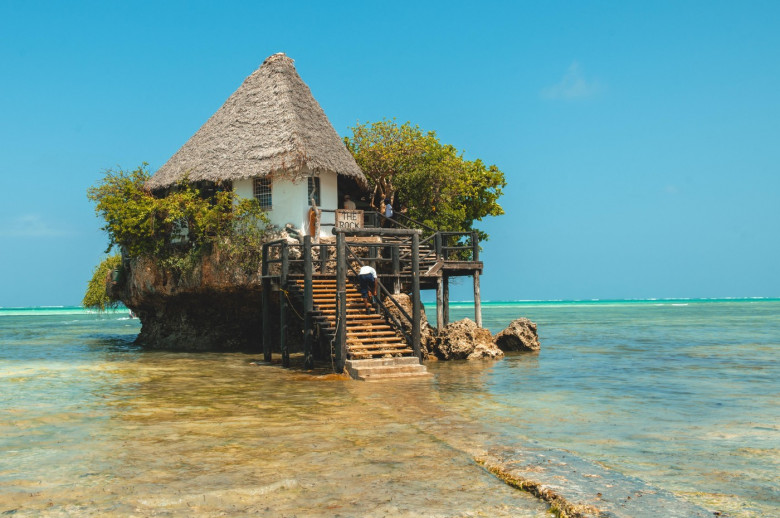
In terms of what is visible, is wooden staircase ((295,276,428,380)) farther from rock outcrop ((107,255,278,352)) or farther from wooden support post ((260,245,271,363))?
rock outcrop ((107,255,278,352))

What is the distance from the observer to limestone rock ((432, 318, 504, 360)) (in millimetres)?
21719

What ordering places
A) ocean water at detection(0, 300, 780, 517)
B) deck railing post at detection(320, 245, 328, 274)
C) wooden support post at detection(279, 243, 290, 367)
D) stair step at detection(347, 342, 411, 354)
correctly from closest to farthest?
ocean water at detection(0, 300, 780, 517) < stair step at detection(347, 342, 411, 354) < wooden support post at detection(279, 243, 290, 367) < deck railing post at detection(320, 245, 328, 274)

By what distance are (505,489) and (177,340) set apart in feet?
74.7

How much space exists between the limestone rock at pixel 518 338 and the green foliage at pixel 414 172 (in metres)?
6.43

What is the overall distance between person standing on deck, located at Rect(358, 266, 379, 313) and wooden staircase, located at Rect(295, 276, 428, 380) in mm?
280

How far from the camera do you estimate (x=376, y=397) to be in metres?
13.6

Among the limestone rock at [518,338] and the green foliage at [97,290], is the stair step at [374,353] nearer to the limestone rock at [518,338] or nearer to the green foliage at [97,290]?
the limestone rock at [518,338]

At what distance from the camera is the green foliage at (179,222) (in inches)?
913

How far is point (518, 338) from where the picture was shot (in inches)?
990

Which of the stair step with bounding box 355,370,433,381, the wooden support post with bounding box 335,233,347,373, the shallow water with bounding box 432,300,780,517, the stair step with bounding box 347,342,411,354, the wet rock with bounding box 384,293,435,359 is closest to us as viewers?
the shallow water with bounding box 432,300,780,517

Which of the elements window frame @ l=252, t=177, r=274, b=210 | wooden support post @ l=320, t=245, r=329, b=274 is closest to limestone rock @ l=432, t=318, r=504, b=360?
wooden support post @ l=320, t=245, r=329, b=274

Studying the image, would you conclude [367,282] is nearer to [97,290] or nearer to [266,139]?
[266,139]

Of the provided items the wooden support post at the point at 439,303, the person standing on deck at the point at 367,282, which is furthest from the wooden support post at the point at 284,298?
the wooden support post at the point at 439,303

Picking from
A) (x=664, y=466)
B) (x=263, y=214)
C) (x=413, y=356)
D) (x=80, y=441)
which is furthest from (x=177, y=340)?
(x=664, y=466)
